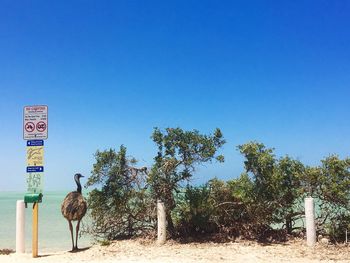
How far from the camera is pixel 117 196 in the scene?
1130 centimetres

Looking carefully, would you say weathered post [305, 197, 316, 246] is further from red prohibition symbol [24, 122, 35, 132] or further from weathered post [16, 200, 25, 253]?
weathered post [16, 200, 25, 253]

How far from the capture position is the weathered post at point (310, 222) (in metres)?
10.0

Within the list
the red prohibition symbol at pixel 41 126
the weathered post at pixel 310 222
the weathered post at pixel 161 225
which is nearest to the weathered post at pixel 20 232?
the red prohibition symbol at pixel 41 126

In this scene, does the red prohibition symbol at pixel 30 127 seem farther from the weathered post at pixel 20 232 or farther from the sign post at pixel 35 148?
the weathered post at pixel 20 232

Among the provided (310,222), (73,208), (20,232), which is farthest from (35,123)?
(310,222)

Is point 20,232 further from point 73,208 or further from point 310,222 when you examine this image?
point 310,222

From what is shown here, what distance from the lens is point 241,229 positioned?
Answer: 1104 cm

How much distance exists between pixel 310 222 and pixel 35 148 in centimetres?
719

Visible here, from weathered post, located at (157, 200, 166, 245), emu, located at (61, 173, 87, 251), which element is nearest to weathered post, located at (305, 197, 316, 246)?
weathered post, located at (157, 200, 166, 245)

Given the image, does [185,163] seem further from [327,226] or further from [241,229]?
[327,226]

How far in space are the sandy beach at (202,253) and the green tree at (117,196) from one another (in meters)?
0.90

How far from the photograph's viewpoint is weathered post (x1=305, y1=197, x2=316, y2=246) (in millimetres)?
10039

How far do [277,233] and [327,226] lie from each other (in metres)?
1.34

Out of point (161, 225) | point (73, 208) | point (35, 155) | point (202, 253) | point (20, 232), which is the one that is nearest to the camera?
point (202, 253)
